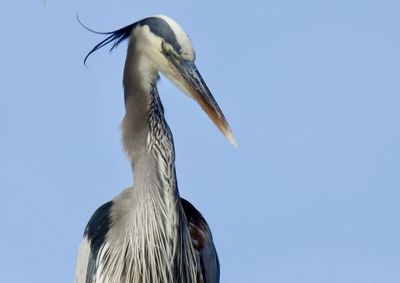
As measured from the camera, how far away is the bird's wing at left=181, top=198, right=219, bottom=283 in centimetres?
966

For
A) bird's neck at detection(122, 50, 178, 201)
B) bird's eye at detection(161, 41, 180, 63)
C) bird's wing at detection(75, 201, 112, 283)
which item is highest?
bird's eye at detection(161, 41, 180, 63)

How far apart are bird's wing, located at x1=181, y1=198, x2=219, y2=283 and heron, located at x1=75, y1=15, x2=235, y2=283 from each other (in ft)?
0.95

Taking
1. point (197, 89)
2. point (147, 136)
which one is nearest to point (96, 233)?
point (147, 136)

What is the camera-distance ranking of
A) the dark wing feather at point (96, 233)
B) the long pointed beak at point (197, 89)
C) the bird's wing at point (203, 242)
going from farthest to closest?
1. the bird's wing at point (203, 242)
2. the dark wing feather at point (96, 233)
3. the long pointed beak at point (197, 89)

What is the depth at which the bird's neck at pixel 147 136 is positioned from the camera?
9156mm

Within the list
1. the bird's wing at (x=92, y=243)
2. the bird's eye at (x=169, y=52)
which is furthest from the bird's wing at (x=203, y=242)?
the bird's eye at (x=169, y=52)

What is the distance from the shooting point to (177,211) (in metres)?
9.24

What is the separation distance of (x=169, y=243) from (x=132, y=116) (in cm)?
74

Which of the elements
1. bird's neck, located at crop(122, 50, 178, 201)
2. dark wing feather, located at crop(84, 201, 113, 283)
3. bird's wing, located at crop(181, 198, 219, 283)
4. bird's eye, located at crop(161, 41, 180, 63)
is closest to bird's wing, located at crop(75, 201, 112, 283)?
dark wing feather, located at crop(84, 201, 113, 283)

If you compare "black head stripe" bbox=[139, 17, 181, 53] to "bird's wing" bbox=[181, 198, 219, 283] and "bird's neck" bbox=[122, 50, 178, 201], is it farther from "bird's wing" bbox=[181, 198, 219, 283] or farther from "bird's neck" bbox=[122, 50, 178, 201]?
"bird's wing" bbox=[181, 198, 219, 283]

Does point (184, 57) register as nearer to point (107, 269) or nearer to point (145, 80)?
point (145, 80)

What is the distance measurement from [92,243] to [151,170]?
0.59 m

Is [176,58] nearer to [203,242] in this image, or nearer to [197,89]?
[197,89]

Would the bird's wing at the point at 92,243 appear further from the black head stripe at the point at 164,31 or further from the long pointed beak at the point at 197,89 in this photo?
the black head stripe at the point at 164,31
